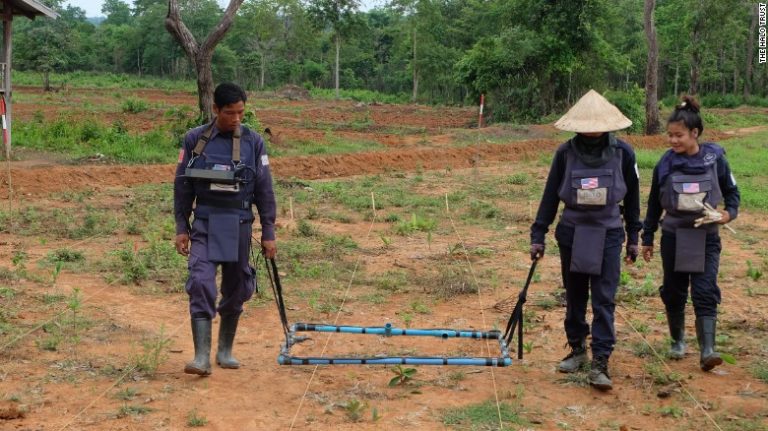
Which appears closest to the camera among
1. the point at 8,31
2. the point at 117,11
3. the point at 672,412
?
the point at 672,412

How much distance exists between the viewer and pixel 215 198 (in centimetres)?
538

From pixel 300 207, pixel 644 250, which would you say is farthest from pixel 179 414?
pixel 300 207

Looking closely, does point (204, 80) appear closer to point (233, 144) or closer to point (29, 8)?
point (29, 8)

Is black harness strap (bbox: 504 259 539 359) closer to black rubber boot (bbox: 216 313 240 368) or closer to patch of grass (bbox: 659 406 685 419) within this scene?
patch of grass (bbox: 659 406 685 419)

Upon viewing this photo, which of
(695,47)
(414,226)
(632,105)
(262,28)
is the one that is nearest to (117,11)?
(262,28)

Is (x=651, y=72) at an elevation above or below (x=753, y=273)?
above

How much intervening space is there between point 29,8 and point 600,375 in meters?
16.1

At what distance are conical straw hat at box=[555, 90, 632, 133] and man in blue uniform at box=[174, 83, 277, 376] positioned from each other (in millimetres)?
1940

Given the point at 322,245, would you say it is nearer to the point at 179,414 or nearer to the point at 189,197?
the point at 189,197

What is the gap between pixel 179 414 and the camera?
4785 millimetres

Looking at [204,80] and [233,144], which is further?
[204,80]

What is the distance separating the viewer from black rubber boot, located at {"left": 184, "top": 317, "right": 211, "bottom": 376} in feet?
Result: 17.4

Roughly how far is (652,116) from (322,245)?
2036cm

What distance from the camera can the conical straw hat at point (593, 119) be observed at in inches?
207
